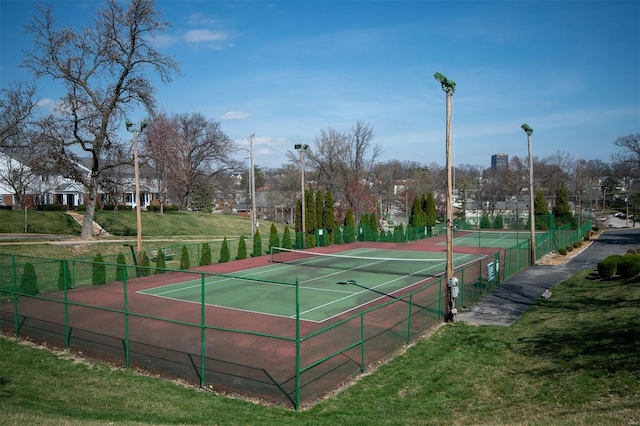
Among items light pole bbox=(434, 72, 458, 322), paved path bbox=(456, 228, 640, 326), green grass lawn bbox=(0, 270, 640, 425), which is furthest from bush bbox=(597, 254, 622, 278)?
light pole bbox=(434, 72, 458, 322)

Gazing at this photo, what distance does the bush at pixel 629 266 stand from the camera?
22156 millimetres

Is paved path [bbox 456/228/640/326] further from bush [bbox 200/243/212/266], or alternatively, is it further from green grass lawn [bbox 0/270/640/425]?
bush [bbox 200/243/212/266]

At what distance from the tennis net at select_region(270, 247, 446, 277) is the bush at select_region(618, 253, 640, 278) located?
9.55 meters

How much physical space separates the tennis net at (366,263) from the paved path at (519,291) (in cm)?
512

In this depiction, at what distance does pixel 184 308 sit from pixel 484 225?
53.4 metres

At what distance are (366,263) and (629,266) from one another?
16.7 meters

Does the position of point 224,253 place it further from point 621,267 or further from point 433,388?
point 433,388

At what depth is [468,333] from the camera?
16.8 m

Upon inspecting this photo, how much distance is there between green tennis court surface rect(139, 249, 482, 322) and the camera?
21.2 meters

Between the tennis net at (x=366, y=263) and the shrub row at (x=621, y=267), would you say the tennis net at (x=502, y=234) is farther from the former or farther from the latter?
the shrub row at (x=621, y=267)

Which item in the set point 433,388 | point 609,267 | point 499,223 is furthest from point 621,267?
point 499,223

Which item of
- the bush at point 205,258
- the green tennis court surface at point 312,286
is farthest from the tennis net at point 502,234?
the bush at point 205,258

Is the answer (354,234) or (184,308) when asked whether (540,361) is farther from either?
(354,234)

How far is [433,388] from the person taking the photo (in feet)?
39.2
